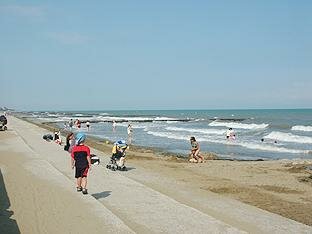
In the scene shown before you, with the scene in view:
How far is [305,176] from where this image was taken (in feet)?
58.1

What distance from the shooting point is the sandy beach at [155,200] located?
8492mm

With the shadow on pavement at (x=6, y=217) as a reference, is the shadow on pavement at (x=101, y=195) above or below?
below

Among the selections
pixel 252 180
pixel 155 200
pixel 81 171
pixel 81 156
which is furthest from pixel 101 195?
pixel 252 180

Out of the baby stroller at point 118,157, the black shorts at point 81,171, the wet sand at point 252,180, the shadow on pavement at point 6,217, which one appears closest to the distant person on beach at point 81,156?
the black shorts at point 81,171

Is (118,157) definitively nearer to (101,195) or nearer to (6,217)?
(101,195)

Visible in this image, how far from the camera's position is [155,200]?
427 inches

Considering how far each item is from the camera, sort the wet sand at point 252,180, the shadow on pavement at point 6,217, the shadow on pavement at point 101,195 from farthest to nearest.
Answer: the wet sand at point 252,180
the shadow on pavement at point 101,195
the shadow on pavement at point 6,217

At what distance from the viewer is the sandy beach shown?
8.49 m

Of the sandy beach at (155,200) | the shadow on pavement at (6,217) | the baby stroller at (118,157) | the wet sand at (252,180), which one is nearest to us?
the shadow on pavement at (6,217)

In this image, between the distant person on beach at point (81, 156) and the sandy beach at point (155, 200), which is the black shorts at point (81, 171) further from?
the sandy beach at point (155, 200)

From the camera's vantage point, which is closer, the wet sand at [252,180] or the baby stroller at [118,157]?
the wet sand at [252,180]

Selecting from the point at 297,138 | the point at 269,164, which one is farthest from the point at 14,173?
the point at 297,138

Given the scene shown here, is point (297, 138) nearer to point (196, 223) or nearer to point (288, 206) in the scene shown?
point (288, 206)

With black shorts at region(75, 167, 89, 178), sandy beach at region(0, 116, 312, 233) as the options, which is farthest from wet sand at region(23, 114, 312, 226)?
black shorts at region(75, 167, 89, 178)
